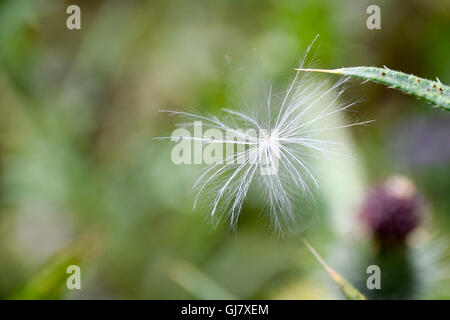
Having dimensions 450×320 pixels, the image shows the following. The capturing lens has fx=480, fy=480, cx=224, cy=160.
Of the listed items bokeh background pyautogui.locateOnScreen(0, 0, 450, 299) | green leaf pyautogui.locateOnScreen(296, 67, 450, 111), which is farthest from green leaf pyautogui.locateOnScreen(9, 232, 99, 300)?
green leaf pyautogui.locateOnScreen(296, 67, 450, 111)

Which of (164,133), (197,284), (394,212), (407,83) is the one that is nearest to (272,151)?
(407,83)

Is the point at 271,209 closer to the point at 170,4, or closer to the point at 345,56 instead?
the point at 345,56

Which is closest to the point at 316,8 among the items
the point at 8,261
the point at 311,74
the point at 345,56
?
the point at 345,56

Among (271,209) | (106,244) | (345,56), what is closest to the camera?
(271,209)

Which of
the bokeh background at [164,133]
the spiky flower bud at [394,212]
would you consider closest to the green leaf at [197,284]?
the bokeh background at [164,133]

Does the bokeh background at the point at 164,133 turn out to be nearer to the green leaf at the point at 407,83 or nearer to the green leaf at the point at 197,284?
the green leaf at the point at 197,284

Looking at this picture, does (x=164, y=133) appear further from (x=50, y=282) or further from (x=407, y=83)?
(x=407, y=83)
